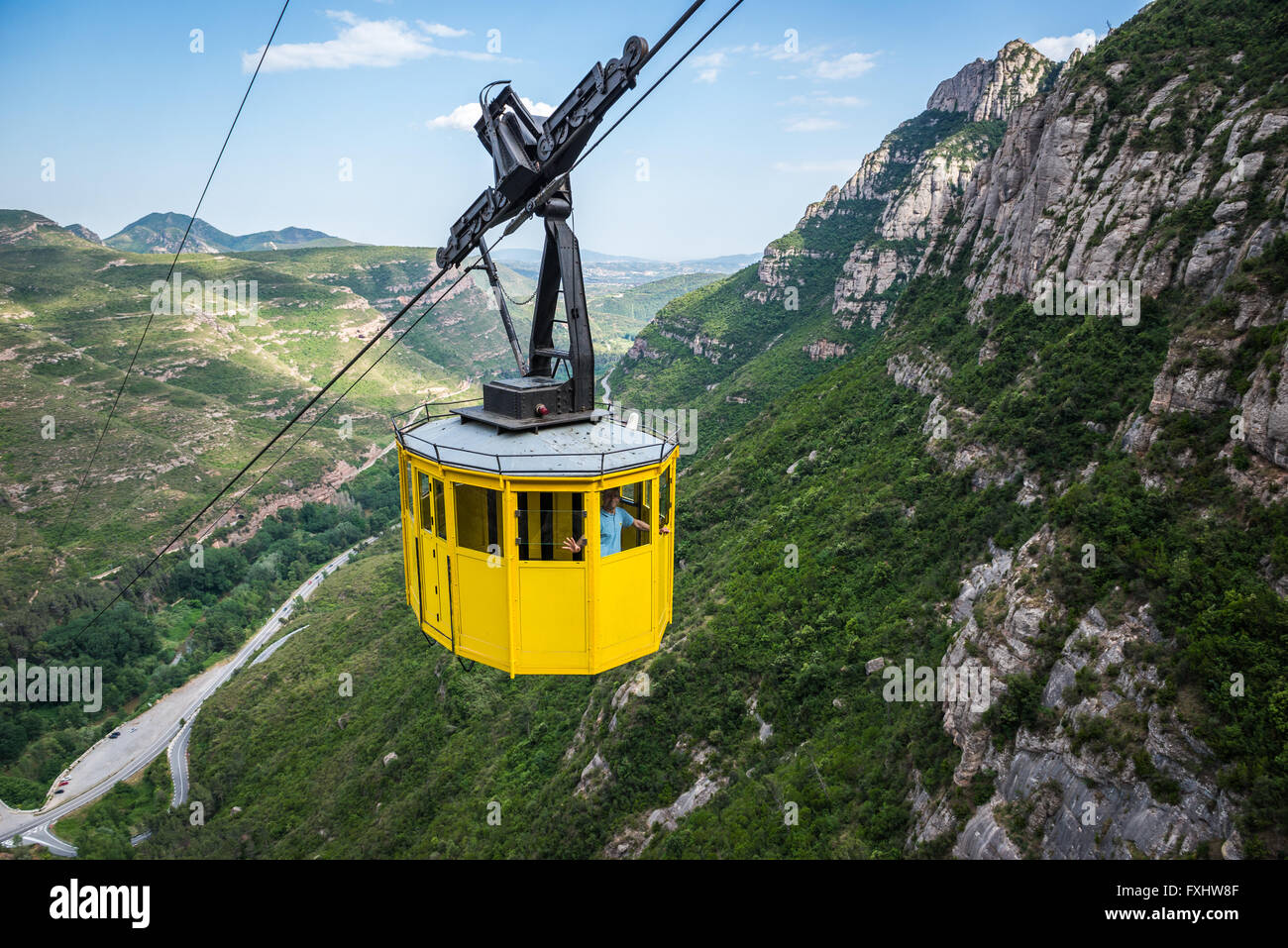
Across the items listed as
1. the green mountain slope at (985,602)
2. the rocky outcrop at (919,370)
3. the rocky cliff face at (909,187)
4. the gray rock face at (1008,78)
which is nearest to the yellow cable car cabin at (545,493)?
the green mountain slope at (985,602)

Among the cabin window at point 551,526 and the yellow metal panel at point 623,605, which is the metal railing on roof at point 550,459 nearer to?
the cabin window at point 551,526

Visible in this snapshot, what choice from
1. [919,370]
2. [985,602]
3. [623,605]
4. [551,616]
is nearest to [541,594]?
[551,616]

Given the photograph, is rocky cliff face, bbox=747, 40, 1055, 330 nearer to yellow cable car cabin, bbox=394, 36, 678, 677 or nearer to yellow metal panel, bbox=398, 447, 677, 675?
yellow cable car cabin, bbox=394, 36, 678, 677

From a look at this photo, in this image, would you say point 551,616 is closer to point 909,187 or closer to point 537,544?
point 537,544

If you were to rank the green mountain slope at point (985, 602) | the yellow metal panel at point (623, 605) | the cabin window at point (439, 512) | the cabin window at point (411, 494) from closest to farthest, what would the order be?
1. the yellow metal panel at point (623, 605)
2. the cabin window at point (439, 512)
3. the cabin window at point (411, 494)
4. the green mountain slope at point (985, 602)

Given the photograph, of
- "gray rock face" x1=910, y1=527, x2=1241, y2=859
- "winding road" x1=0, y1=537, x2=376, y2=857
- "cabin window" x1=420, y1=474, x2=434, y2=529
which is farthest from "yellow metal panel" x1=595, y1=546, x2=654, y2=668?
"winding road" x1=0, y1=537, x2=376, y2=857

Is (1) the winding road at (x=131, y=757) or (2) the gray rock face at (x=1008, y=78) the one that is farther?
(2) the gray rock face at (x=1008, y=78)
